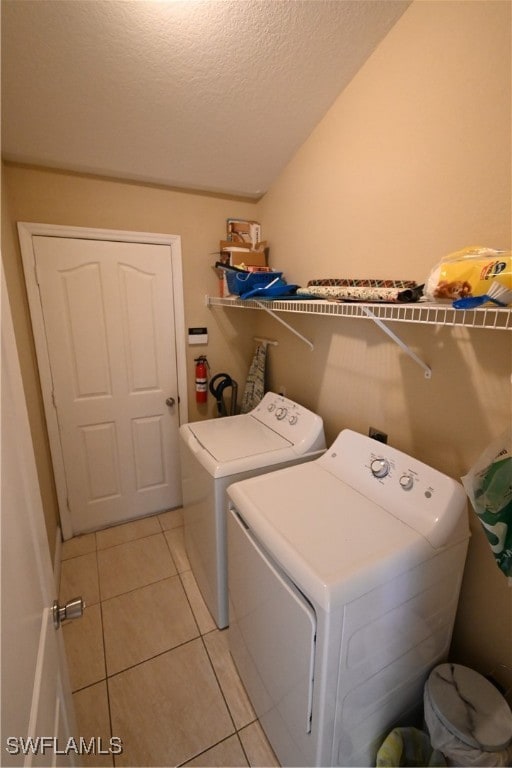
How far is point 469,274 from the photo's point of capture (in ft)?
2.88

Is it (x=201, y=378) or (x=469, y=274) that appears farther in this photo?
(x=201, y=378)

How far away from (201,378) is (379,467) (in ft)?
5.05

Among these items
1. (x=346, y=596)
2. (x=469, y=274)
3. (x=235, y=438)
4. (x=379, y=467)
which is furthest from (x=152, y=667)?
(x=469, y=274)

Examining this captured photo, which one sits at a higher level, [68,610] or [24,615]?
[24,615]

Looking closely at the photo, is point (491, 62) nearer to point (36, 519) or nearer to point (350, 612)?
point (350, 612)

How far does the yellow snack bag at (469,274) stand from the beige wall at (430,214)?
26cm

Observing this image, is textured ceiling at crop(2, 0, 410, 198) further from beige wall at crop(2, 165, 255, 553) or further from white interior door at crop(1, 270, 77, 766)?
white interior door at crop(1, 270, 77, 766)

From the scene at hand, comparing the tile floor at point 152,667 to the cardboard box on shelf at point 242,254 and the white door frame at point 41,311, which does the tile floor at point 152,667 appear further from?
the cardboard box on shelf at point 242,254

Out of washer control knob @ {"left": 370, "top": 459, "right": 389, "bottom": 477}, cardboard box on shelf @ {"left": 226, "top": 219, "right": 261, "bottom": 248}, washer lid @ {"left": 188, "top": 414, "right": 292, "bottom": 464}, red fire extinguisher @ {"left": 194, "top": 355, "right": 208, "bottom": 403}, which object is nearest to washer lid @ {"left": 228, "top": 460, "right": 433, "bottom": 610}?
washer control knob @ {"left": 370, "top": 459, "right": 389, "bottom": 477}

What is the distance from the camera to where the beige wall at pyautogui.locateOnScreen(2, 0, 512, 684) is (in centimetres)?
108

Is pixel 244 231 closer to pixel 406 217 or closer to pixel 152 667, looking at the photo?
pixel 406 217

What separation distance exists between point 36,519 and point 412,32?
2.03m

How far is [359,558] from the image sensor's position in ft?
3.13

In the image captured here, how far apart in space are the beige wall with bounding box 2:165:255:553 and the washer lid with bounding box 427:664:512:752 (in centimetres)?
202
